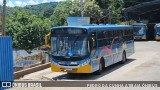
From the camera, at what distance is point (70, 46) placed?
19.0 metres

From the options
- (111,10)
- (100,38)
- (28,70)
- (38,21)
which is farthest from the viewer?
(111,10)

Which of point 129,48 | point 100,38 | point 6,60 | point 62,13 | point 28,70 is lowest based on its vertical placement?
point 28,70

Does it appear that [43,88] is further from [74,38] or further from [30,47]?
[30,47]

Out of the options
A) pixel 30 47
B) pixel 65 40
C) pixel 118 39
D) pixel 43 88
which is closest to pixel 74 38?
pixel 65 40

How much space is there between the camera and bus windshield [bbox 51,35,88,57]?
18969 millimetres

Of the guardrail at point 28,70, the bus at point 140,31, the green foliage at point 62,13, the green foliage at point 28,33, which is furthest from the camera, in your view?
the green foliage at point 62,13

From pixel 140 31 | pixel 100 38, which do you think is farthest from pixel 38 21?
pixel 100 38

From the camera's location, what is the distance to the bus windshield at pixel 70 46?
62.2ft

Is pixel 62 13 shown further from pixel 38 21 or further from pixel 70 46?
pixel 70 46

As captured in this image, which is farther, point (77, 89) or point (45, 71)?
point (45, 71)

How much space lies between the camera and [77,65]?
1894 centimetres

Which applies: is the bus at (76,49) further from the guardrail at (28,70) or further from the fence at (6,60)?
the fence at (6,60)

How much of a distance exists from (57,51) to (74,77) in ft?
5.32

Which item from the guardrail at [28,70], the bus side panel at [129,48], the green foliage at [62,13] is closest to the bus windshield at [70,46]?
the guardrail at [28,70]
